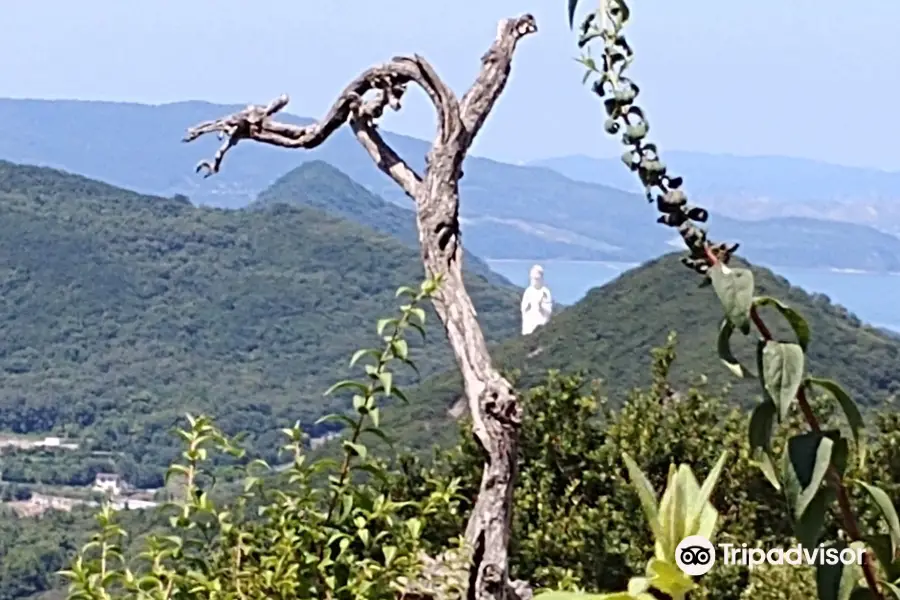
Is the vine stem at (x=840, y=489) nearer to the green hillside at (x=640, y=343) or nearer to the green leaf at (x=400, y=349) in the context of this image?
the green leaf at (x=400, y=349)

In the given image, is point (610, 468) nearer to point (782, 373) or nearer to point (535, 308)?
point (782, 373)

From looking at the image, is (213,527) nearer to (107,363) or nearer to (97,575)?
(97,575)

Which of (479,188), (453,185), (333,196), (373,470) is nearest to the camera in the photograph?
(373,470)

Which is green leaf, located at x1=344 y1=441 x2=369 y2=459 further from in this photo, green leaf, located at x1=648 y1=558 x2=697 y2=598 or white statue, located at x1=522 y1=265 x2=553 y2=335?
white statue, located at x1=522 y1=265 x2=553 y2=335

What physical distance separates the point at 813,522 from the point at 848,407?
9cm

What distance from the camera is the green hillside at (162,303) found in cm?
7525

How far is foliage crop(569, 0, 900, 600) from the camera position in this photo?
2.79 ft

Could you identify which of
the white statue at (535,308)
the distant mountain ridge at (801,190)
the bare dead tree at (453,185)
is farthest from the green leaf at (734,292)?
the distant mountain ridge at (801,190)

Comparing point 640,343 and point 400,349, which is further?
point 640,343

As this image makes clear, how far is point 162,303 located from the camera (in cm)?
8688

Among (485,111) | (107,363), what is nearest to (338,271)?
(107,363)

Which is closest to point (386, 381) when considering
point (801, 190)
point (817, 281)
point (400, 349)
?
point (400, 349)

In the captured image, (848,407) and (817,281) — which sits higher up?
(817,281)

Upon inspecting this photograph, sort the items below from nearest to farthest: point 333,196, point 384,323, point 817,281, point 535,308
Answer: point 384,323
point 535,308
point 817,281
point 333,196
